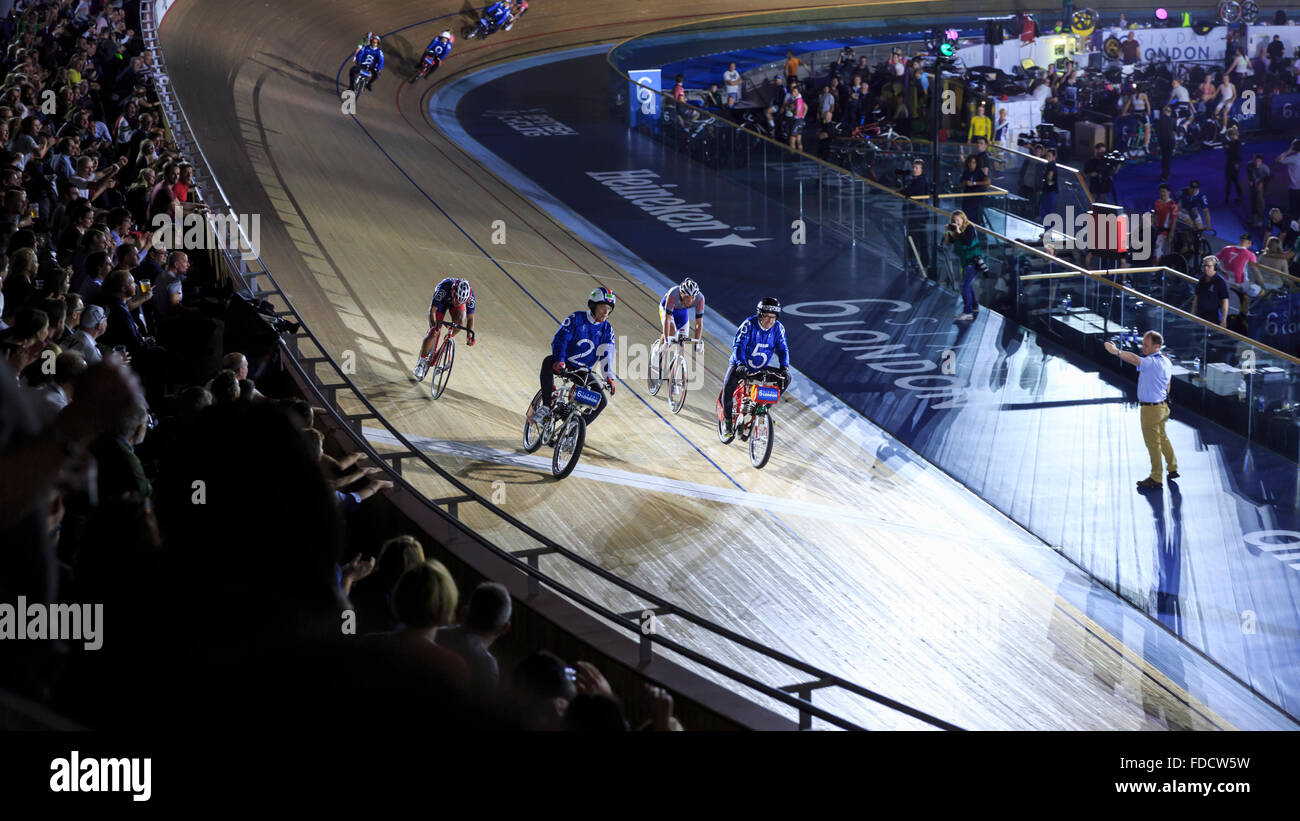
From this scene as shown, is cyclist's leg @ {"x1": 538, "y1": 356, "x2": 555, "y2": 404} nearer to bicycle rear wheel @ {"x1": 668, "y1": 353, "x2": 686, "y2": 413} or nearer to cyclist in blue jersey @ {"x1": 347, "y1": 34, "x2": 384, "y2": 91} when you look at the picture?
bicycle rear wheel @ {"x1": 668, "y1": 353, "x2": 686, "y2": 413}

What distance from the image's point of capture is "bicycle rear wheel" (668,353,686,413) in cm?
1017

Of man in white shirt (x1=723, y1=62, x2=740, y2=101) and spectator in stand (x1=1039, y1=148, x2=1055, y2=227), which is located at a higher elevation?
man in white shirt (x1=723, y1=62, x2=740, y2=101)

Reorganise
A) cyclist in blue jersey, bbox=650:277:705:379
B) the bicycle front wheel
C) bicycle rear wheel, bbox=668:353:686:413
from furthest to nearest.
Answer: the bicycle front wheel → bicycle rear wheel, bbox=668:353:686:413 → cyclist in blue jersey, bbox=650:277:705:379

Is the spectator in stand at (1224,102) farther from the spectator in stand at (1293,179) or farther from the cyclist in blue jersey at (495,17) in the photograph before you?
the cyclist in blue jersey at (495,17)

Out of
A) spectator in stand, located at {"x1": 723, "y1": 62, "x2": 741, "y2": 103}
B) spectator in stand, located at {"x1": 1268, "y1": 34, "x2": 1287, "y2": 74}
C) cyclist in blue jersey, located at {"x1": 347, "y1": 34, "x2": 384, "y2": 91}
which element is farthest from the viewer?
spectator in stand, located at {"x1": 1268, "y1": 34, "x2": 1287, "y2": 74}

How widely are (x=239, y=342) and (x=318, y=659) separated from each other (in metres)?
5.14

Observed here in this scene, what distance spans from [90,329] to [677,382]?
5552 mm

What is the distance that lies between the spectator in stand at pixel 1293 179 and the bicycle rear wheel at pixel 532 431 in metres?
13.0

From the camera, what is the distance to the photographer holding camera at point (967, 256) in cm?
1265

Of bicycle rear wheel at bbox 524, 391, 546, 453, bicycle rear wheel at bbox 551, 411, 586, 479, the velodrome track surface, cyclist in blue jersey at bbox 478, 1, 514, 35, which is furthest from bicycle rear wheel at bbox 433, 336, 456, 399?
cyclist in blue jersey at bbox 478, 1, 514, 35

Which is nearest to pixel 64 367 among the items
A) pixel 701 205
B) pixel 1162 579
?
pixel 1162 579

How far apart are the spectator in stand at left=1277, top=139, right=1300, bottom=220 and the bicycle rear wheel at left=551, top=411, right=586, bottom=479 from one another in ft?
43.2

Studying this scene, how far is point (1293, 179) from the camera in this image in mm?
17500

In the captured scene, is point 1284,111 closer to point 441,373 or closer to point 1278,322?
point 1278,322
